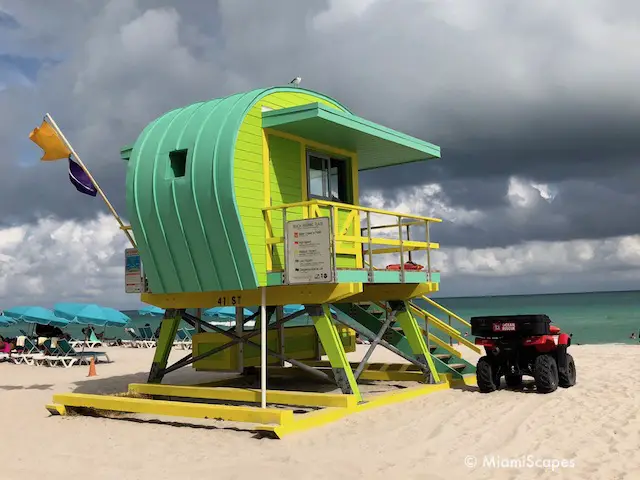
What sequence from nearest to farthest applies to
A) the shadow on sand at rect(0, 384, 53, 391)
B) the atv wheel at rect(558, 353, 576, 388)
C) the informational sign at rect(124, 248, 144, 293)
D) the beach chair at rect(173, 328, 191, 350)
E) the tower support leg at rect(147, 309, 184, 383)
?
the atv wheel at rect(558, 353, 576, 388) → the tower support leg at rect(147, 309, 184, 383) → the informational sign at rect(124, 248, 144, 293) → the shadow on sand at rect(0, 384, 53, 391) → the beach chair at rect(173, 328, 191, 350)

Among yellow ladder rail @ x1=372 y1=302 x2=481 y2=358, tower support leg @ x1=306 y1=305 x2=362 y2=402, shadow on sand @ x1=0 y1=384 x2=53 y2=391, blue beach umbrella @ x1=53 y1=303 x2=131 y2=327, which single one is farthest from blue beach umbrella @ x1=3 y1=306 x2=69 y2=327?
tower support leg @ x1=306 y1=305 x2=362 y2=402

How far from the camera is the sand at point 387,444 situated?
25.5 feet

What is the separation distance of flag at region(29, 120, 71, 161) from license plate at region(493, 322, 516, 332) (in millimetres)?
10048

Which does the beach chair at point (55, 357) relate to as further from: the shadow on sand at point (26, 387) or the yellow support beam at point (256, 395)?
the yellow support beam at point (256, 395)

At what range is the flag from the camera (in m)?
15.1

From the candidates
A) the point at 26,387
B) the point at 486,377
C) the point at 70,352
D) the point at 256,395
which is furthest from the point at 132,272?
the point at 70,352

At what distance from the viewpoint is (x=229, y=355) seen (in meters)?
14.1

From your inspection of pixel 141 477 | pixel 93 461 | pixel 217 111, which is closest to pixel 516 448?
pixel 141 477

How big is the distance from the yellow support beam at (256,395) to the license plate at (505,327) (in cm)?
352

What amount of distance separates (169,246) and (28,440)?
416cm

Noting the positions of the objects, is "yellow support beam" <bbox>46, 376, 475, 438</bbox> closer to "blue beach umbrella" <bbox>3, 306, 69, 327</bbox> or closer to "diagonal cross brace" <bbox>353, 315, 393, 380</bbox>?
"diagonal cross brace" <bbox>353, 315, 393, 380</bbox>

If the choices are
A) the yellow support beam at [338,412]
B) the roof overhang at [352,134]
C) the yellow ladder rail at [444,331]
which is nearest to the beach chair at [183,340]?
the yellow ladder rail at [444,331]

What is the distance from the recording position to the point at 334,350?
11.9 meters

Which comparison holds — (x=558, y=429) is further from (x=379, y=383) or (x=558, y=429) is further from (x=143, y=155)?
(x=143, y=155)
